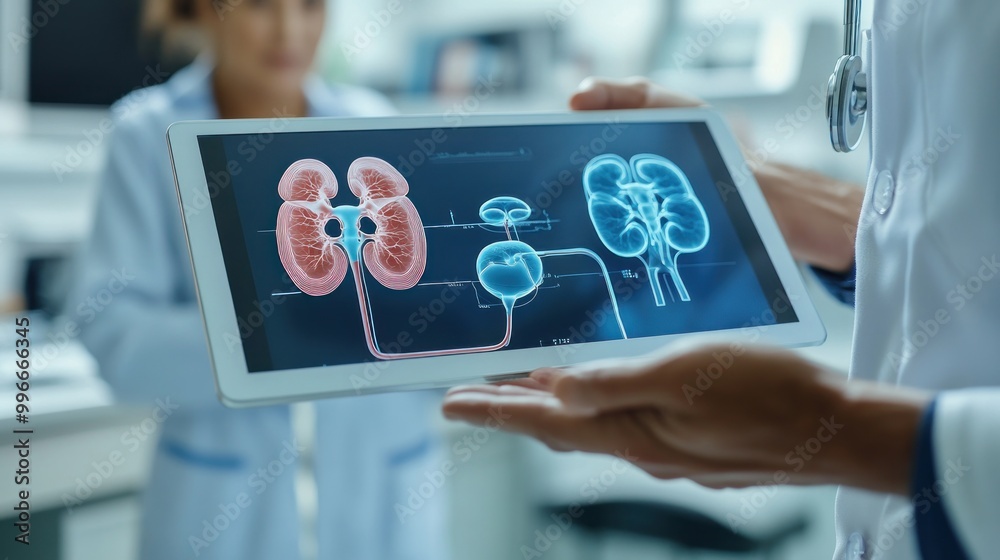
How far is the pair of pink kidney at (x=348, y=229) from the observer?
0.61m

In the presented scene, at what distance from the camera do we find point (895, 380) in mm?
529

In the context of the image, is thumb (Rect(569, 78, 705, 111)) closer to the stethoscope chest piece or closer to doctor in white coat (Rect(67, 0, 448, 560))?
the stethoscope chest piece

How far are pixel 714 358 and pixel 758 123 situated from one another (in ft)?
5.78

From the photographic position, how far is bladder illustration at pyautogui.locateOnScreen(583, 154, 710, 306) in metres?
0.68

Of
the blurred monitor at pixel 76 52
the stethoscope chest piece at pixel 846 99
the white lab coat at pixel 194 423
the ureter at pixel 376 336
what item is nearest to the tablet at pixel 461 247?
the ureter at pixel 376 336

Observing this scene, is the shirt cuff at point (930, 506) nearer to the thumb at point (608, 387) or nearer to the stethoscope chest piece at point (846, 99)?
the thumb at point (608, 387)

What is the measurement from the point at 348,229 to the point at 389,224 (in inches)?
1.2

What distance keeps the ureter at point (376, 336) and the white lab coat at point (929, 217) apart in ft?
0.80

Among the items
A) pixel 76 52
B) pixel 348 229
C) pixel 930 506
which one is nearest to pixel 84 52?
pixel 76 52

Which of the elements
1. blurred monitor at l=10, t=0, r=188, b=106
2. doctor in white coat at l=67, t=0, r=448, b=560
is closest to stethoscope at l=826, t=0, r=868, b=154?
doctor in white coat at l=67, t=0, r=448, b=560

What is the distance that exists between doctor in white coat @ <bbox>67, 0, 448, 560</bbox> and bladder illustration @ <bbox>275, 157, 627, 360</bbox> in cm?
55

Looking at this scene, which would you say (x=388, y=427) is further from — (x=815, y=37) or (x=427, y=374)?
(x=815, y=37)

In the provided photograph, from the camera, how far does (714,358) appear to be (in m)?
0.44

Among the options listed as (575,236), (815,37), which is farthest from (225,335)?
(815,37)
